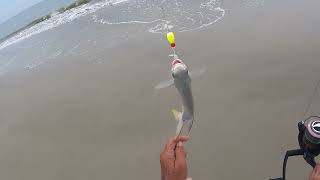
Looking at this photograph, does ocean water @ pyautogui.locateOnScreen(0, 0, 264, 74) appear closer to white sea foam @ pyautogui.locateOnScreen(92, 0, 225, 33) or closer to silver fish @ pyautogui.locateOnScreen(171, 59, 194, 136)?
white sea foam @ pyautogui.locateOnScreen(92, 0, 225, 33)

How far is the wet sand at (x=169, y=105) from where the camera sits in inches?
287

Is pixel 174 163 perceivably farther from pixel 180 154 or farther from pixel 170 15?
pixel 170 15

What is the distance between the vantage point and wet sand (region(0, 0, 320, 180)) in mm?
7297

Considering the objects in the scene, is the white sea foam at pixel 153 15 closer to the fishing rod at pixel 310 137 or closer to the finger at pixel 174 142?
the fishing rod at pixel 310 137

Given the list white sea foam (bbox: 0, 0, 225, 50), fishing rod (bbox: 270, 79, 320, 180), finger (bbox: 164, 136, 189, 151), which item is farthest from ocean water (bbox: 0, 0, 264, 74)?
finger (bbox: 164, 136, 189, 151)

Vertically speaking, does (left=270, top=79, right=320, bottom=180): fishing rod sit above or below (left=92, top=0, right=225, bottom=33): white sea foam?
above

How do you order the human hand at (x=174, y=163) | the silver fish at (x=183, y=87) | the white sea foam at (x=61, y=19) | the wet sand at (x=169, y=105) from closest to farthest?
the human hand at (x=174, y=163) → the silver fish at (x=183, y=87) → the wet sand at (x=169, y=105) → the white sea foam at (x=61, y=19)

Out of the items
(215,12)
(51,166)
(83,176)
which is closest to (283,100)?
(83,176)

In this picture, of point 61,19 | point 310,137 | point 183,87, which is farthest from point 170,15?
point 310,137

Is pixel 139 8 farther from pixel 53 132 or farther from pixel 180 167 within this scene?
pixel 180 167

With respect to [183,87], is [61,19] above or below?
below

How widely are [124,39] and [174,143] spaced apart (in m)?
9.75

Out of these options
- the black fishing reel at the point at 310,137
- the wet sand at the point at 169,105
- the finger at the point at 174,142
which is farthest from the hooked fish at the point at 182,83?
the wet sand at the point at 169,105

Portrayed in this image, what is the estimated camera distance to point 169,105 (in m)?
8.83
